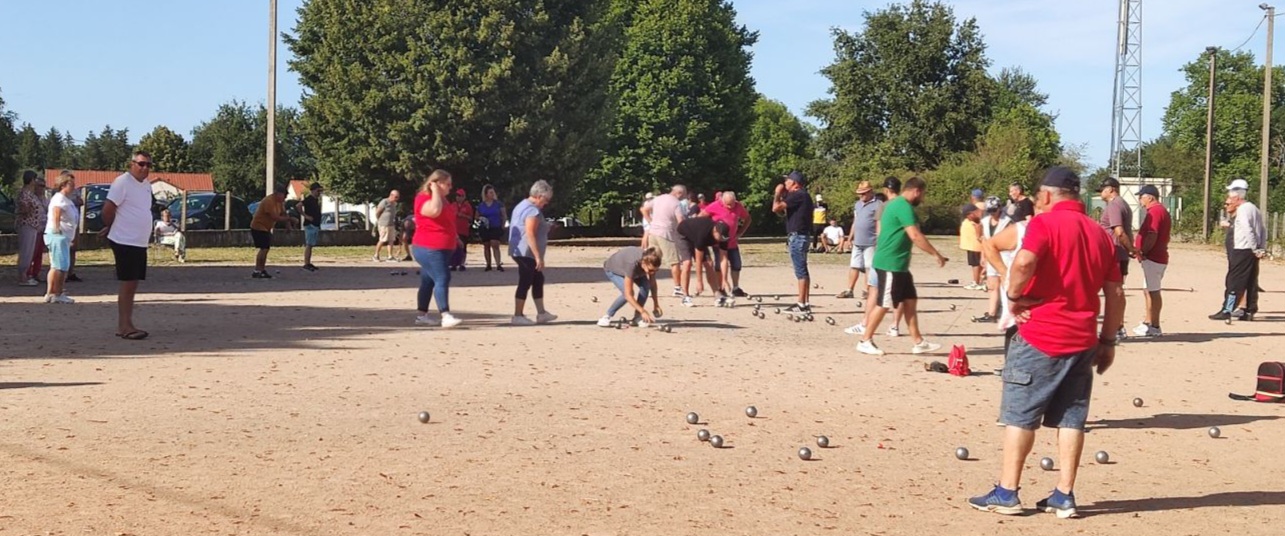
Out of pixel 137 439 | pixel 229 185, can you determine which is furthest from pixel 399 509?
pixel 229 185

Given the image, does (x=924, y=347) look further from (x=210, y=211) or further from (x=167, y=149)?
(x=167, y=149)

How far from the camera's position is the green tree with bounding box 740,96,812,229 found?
276 feet

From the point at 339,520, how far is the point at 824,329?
38.4 ft

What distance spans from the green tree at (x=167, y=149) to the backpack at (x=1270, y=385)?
110111 millimetres

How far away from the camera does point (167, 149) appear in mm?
113625

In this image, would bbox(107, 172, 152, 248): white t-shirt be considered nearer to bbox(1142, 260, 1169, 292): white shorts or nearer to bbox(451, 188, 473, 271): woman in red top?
bbox(1142, 260, 1169, 292): white shorts

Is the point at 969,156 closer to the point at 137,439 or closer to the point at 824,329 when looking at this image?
the point at 824,329

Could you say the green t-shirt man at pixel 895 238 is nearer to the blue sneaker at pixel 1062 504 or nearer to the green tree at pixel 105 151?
the blue sneaker at pixel 1062 504

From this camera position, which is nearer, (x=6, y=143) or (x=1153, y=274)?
(x=1153, y=274)

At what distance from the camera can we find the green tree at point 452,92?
45344mm

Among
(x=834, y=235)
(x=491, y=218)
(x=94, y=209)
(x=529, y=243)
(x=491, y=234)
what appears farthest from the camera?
(x=834, y=235)

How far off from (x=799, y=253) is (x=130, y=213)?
9.05 meters


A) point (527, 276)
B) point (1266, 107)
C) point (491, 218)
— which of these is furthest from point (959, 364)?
point (1266, 107)

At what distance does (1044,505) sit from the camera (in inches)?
292
